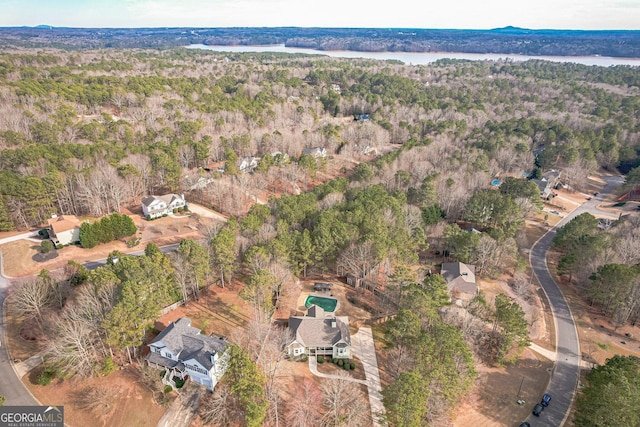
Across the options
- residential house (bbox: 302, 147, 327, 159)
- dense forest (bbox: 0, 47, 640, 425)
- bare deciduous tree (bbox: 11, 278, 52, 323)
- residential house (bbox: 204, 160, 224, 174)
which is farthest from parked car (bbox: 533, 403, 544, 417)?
residential house (bbox: 204, 160, 224, 174)

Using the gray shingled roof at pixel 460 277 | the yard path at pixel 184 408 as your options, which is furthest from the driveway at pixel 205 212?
the gray shingled roof at pixel 460 277

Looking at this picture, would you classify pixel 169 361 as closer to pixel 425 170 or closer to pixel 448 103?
pixel 425 170

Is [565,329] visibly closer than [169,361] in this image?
No

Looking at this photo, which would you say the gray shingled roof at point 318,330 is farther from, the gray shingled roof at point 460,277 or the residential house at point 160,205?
the residential house at point 160,205

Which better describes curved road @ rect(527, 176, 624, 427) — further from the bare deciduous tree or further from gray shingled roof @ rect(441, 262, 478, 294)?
the bare deciduous tree

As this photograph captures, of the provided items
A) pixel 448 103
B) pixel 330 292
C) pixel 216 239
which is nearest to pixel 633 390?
pixel 330 292

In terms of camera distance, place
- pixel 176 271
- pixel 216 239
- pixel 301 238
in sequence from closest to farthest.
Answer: pixel 176 271 < pixel 216 239 < pixel 301 238

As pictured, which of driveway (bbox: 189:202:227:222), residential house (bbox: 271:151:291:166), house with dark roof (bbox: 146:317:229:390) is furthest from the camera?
residential house (bbox: 271:151:291:166)

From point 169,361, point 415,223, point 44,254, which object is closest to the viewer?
point 169,361

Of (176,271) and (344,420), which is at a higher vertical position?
(176,271)
